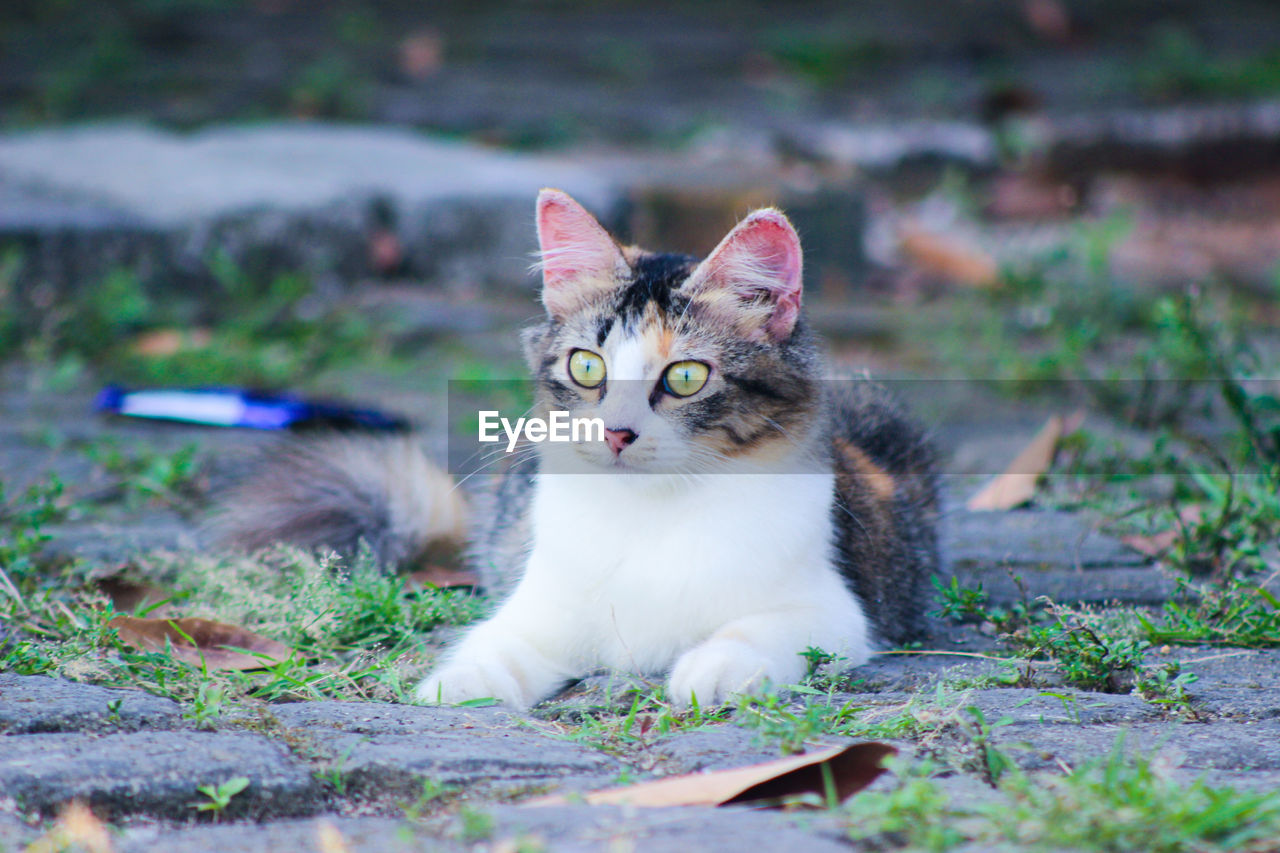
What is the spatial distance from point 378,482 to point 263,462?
0.34m

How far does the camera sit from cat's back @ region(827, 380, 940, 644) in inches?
107

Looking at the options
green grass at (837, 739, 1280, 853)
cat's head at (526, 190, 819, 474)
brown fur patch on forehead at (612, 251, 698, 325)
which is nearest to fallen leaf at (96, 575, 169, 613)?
cat's head at (526, 190, 819, 474)

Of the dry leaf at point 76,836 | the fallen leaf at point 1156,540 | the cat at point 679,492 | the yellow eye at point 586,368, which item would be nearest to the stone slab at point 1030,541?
Result: the fallen leaf at point 1156,540

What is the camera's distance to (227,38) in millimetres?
9141

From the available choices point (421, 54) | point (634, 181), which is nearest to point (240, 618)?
point (634, 181)

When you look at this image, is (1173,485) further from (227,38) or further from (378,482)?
(227,38)

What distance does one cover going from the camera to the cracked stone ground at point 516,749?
5.44 feet

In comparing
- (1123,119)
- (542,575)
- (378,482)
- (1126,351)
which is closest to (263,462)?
(378,482)

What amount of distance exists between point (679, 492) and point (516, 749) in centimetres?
73

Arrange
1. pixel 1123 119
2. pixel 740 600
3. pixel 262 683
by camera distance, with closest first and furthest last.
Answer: pixel 262 683, pixel 740 600, pixel 1123 119

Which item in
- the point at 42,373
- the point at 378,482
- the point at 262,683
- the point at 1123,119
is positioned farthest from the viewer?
the point at 1123,119

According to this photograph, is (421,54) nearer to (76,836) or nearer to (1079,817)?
(76,836)

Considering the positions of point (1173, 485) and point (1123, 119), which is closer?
point (1173, 485)

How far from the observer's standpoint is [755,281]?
2570mm
